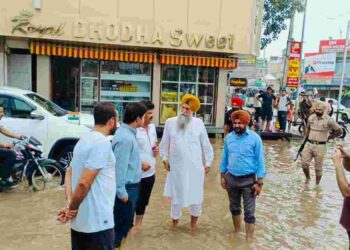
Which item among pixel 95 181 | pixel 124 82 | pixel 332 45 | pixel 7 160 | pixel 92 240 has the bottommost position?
pixel 7 160

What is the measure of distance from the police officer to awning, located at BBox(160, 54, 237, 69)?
6.88m

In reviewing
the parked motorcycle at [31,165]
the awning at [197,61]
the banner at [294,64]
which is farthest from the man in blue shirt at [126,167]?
the banner at [294,64]

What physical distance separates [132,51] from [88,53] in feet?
4.93

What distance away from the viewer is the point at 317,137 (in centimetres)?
852

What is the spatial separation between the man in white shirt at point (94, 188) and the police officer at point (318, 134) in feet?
20.1

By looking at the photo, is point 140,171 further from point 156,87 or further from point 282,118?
point 282,118

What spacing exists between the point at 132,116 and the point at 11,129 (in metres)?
4.52

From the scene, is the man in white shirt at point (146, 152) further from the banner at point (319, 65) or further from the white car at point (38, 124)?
the banner at point (319, 65)

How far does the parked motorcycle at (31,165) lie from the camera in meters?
7.13

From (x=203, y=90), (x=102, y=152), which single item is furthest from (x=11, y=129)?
(x=203, y=90)

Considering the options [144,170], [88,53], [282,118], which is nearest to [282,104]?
[282,118]

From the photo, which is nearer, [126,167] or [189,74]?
[126,167]

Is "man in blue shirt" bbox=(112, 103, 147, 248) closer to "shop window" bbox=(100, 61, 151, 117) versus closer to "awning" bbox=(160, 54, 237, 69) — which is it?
"awning" bbox=(160, 54, 237, 69)

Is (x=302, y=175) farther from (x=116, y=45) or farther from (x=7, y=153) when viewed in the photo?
(x=116, y=45)
